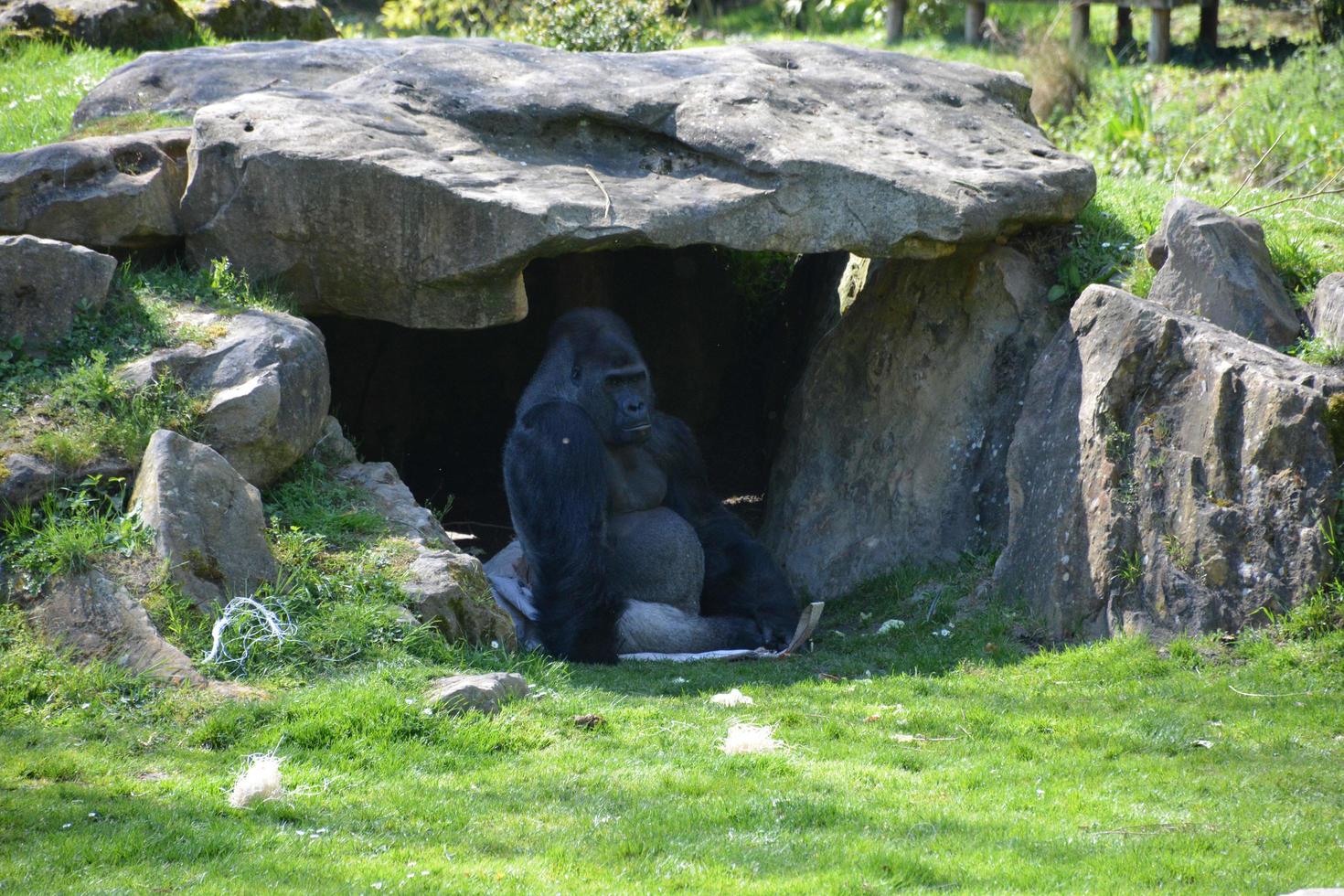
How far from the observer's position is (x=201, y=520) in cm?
539

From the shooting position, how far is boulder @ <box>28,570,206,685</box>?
4855mm

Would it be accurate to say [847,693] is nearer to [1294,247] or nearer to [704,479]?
[704,479]

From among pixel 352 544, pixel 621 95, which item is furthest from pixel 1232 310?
pixel 352 544

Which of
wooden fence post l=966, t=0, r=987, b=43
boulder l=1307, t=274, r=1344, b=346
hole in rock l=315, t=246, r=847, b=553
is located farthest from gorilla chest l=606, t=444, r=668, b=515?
wooden fence post l=966, t=0, r=987, b=43

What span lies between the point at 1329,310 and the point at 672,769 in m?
4.20

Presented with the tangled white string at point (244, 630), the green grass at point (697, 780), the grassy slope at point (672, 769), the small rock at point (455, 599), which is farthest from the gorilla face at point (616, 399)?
the tangled white string at point (244, 630)

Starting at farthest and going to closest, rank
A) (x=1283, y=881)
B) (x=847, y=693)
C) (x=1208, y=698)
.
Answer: (x=847, y=693) → (x=1208, y=698) → (x=1283, y=881)

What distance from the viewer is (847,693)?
18.1 feet

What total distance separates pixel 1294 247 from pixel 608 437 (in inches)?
153

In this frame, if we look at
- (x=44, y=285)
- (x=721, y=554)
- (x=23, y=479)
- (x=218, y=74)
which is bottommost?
(x=721, y=554)

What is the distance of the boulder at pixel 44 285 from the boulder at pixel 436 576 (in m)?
1.44

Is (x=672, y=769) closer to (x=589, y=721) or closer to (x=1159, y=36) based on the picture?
(x=589, y=721)

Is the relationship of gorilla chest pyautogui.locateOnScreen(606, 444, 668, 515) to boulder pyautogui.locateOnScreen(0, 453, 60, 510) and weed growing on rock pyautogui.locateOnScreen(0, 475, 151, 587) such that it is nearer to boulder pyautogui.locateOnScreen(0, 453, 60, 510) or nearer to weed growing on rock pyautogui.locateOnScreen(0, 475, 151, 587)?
weed growing on rock pyautogui.locateOnScreen(0, 475, 151, 587)

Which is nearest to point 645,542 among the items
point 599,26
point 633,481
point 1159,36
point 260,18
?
point 633,481
